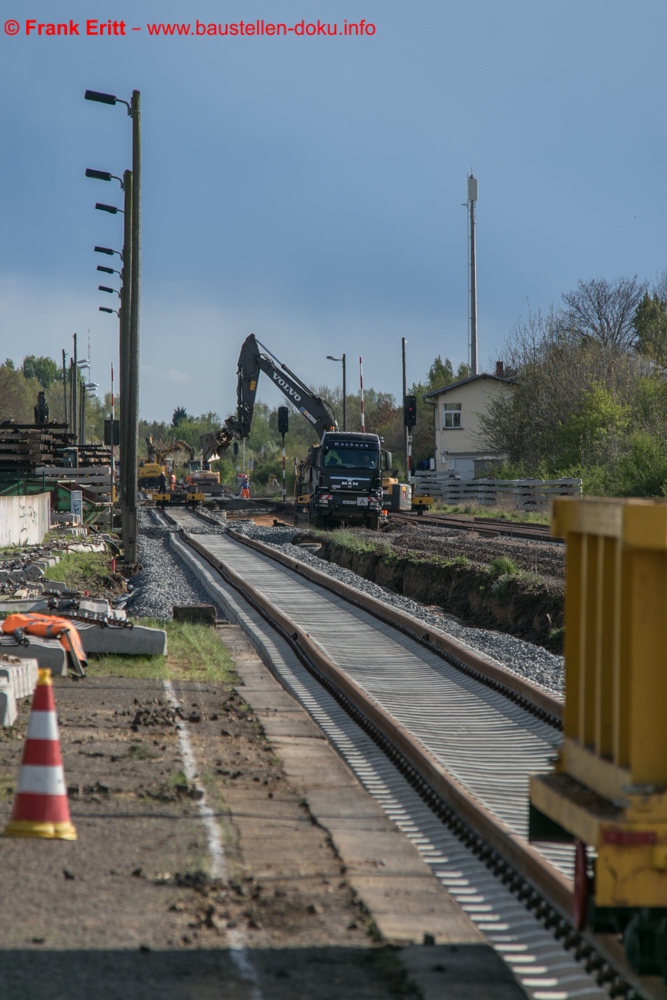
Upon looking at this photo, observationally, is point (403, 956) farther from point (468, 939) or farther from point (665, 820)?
point (665, 820)

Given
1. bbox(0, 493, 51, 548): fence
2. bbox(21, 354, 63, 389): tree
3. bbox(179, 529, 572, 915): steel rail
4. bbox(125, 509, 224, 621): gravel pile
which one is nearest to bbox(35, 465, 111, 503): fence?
bbox(125, 509, 224, 621): gravel pile

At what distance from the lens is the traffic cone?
5262mm

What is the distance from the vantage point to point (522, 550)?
24.5 metres

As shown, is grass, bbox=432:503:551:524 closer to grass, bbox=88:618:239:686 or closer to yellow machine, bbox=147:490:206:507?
yellow machine, bbox=147:490:206:507

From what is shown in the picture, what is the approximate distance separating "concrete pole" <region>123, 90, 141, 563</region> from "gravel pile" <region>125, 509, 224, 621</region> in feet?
3.06

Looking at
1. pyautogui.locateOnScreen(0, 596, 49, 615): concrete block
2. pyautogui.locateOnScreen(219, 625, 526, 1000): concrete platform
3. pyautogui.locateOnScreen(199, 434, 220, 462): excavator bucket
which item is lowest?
pyautogui.locateOnScreen(219, 625, 526, 1000): concrete platform

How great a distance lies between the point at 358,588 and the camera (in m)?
19.2

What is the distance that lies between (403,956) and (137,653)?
24.1ft

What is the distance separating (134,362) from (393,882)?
20686 millimetres

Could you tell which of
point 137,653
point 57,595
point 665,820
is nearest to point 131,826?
point 665,820

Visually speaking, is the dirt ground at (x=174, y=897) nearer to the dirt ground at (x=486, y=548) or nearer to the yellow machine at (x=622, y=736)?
the yellow machine at (x=622, y=736)

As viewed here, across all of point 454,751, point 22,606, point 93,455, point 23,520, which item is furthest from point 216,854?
point 93,455

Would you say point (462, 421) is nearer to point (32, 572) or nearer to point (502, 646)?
point (32, 572)

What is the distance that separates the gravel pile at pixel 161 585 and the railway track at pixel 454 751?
107 cm
